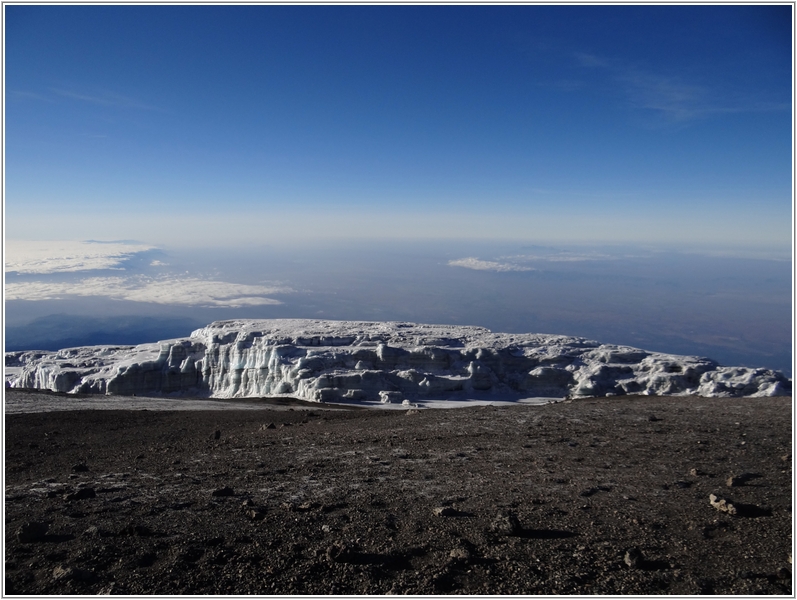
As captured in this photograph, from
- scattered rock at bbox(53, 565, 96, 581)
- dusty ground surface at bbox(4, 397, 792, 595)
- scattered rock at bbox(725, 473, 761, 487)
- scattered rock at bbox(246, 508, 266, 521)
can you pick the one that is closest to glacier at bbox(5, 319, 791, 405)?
dusty ground surface at bbox(4, 397, 792, 595)

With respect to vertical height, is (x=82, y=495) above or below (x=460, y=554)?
below

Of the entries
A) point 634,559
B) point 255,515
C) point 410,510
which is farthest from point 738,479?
point 255,515

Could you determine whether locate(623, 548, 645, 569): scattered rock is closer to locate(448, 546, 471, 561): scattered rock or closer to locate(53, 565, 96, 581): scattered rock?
locate(448, 546, 471, 561): scattered rock

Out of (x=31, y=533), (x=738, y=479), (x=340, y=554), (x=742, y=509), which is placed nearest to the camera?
(x=340, y=554)

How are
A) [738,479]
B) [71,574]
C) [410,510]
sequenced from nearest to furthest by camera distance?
[71,574], [410,510], [738,479]

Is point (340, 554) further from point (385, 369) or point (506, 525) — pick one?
point (385, 369)

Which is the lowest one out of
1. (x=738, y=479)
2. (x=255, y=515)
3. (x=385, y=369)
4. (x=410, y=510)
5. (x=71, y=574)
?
(x=385, y=369)
